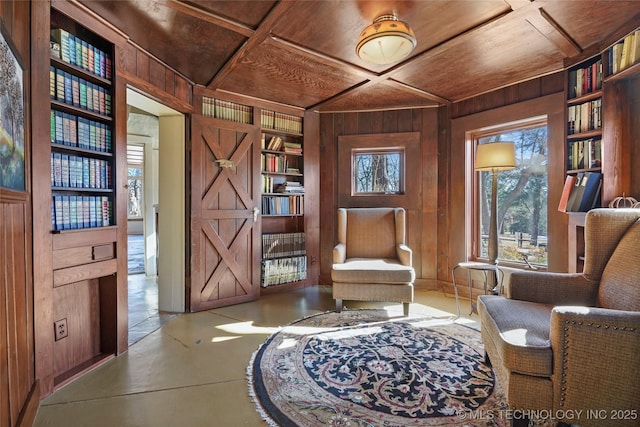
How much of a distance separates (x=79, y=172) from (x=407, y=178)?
334cm

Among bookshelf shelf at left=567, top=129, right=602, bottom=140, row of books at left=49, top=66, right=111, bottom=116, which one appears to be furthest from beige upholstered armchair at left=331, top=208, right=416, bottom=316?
row of books at left=49, top=66, right=111, bottom=116

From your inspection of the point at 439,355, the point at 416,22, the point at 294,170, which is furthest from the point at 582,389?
the point at 294,170

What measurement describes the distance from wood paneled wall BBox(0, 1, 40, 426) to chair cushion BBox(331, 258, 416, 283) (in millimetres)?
2162

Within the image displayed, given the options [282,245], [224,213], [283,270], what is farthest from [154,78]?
[283,270]

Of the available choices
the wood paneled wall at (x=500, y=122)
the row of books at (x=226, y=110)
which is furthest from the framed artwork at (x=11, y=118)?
the wood paneled wall at (x=500, y=122)

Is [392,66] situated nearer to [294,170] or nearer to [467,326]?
[294,170]

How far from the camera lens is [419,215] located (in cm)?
386

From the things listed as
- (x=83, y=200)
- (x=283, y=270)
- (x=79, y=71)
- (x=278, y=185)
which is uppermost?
(x=79, y=71)

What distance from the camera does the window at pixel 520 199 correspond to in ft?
10.2

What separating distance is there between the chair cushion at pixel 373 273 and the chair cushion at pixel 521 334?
3.69 ft

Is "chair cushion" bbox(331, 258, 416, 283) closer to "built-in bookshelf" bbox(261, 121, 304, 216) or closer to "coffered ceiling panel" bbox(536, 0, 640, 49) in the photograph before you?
"built-in bookshelf" bbox(261, 121, 304, 216)

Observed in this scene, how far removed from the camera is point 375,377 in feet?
5.90

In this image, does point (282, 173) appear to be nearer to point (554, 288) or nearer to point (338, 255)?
point (338, 255)

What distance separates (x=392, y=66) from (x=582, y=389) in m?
2.57
